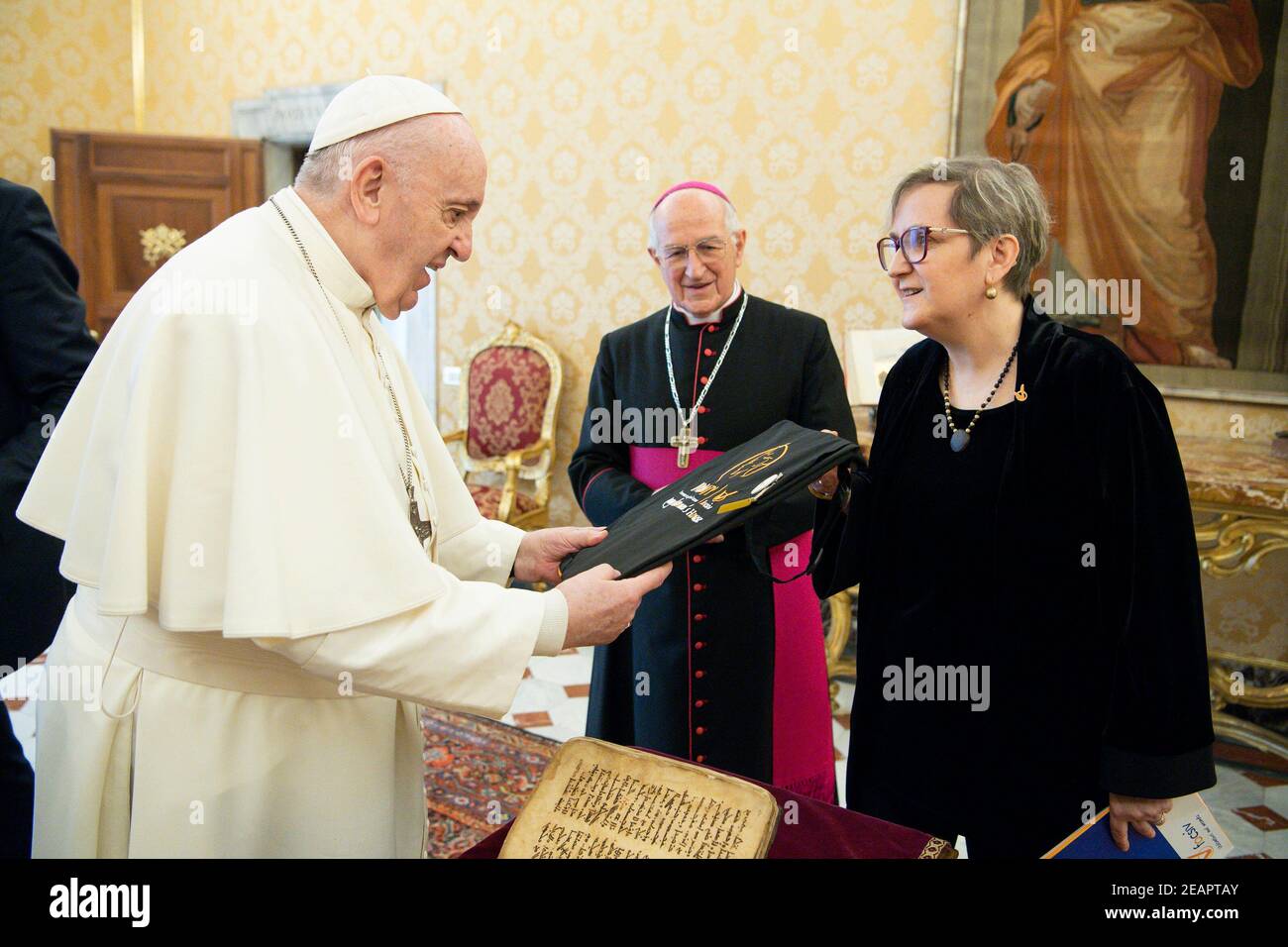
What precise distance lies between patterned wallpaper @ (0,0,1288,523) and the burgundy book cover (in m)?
4.45

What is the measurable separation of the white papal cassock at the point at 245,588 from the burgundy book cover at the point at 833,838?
384 millimetres

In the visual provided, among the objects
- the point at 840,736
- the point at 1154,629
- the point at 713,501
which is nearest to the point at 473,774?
the point at 840,736

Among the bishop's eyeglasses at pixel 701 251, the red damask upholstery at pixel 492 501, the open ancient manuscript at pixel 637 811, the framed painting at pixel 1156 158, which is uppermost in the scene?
the framed painting at pixel 1156 158

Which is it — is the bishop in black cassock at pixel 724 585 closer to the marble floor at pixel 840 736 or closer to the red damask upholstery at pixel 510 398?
the marble floor at pixel 840 736

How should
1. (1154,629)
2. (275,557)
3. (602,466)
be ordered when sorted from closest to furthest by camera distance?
1. (275,557)
2. (1154,629)
3. (602,466)

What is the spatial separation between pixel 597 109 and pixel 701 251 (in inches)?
151

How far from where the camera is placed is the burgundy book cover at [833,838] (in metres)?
1.37

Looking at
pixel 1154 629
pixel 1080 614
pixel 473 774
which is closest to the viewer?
pixel 1154 629

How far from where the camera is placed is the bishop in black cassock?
2797 millimetres

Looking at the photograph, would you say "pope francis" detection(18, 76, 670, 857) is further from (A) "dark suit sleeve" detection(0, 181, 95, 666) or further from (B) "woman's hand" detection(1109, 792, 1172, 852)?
(B) "woman's hand" detection(1109, 792, 1172, 852)

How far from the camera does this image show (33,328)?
2.36m

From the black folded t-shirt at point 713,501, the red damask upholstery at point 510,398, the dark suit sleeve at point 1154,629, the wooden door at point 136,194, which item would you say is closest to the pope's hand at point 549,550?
the black folded t-shirt at point 713,501

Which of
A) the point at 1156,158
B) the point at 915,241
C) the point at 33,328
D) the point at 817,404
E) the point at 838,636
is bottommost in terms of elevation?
the point at 838,636

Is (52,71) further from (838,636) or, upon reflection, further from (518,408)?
(838,636)
